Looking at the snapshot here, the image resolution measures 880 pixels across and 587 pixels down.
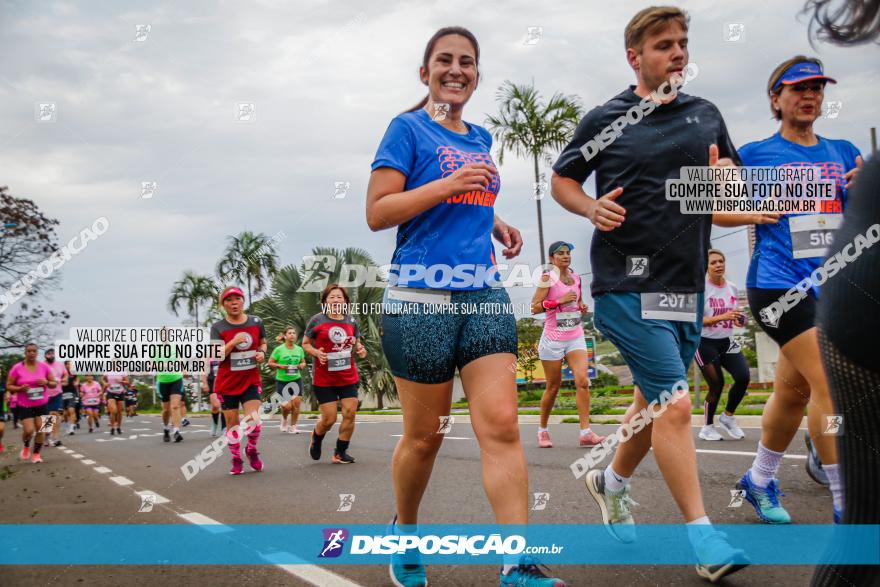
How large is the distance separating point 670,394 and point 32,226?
806cm

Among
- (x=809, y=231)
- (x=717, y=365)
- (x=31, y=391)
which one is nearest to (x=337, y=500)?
(x=809, y=231)

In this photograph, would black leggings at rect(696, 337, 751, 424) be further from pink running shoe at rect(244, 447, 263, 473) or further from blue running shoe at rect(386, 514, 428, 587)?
blue running shoe at rect(386, 514, 428, 587)

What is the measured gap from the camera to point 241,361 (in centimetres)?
824

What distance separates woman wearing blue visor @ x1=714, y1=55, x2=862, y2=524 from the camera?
139 inches

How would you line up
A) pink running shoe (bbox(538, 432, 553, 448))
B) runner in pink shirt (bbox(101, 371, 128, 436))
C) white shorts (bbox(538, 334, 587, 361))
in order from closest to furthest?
1. white shorts (bbox(538, 334, 587, 361))
2. pink running shoe (bbox(538, 432, 553, 448))
3. runner in pink shirt (bbox(101, 371, 128, 436))

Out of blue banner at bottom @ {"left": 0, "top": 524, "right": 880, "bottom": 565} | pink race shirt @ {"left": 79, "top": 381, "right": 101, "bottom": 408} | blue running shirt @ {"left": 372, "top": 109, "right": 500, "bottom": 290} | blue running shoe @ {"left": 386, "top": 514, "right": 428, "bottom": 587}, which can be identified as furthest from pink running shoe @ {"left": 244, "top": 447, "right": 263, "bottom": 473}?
pink race shirt @ {"left": 79, "top": 381, "right": 101, "bottom": 408}

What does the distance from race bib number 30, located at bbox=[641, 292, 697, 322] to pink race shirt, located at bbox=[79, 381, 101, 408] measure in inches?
930

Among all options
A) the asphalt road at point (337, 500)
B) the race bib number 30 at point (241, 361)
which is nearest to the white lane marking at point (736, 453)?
the asphalt road at point (337, 500)

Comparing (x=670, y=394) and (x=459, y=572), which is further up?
(x=670, y=394)

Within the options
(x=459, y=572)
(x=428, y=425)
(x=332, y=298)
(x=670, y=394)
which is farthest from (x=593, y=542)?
(x=332, y=298)

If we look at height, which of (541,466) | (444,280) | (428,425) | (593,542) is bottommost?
(541,466)

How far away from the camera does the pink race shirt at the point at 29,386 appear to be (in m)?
12.1

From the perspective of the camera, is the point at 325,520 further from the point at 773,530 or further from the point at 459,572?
the point at 773,530

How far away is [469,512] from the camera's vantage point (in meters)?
4.57
